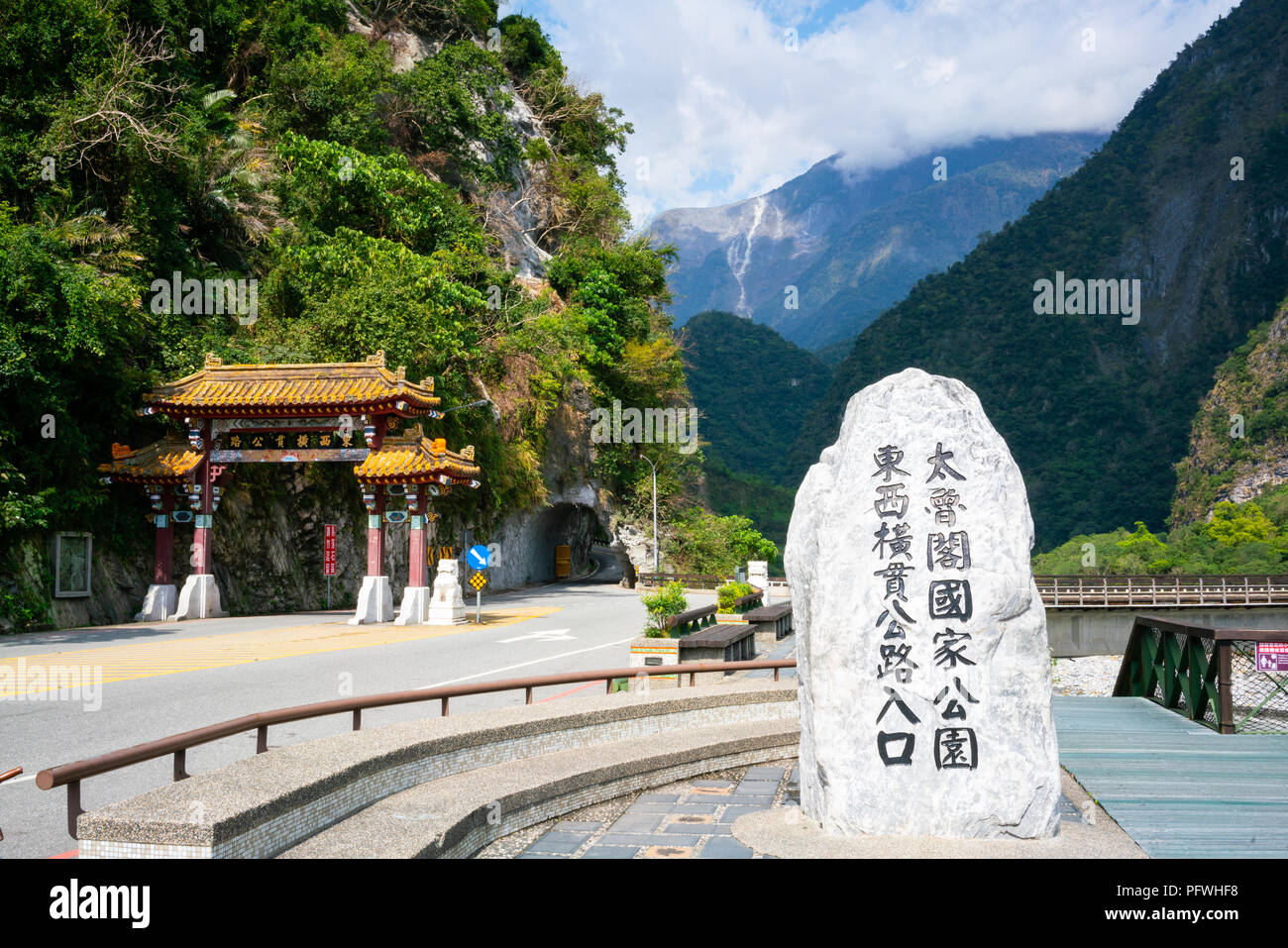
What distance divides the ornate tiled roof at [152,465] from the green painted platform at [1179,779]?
1834 centimetres

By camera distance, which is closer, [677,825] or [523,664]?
[677,825]

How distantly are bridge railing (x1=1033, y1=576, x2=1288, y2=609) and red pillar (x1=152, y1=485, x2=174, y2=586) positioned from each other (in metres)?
29.2

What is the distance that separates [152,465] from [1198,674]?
1991 cm

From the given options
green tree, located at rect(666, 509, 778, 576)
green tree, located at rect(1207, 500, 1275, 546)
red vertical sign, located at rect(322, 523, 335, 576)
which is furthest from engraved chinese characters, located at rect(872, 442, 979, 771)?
green tree, located at rect(1207, 500, 1275, 546)

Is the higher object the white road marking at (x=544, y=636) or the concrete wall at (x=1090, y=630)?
the white road marking at (x=544, y=636)

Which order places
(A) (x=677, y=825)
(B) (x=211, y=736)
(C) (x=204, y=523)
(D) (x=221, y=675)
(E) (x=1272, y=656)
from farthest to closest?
(C) (x=204, y=523)
(D) (x=221, y=675)
(E) (x=1272, y=656)
(A) (x=677, y=825)
(B) (x=211, y=736)

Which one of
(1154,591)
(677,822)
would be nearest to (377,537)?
(677,822)

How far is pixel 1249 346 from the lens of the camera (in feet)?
242

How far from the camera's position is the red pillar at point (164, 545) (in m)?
20.1

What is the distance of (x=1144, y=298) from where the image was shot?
90000 mm

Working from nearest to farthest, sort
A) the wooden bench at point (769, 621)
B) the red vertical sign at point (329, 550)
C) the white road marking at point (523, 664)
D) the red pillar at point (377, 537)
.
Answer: the white road marking at point (523, 664) → the wooden bench at point (769, 621) → the red pillar at point (377, 537) → the red vertical sign at point (329, 550)

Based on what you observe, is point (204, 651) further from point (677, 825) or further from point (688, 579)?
point (688, 579)

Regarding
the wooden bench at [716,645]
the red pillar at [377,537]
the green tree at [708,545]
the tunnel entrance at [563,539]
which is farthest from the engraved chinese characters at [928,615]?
the green tree at [708,545]

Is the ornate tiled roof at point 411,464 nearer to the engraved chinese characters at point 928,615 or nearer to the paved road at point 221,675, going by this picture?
the paved road at point 221,675
